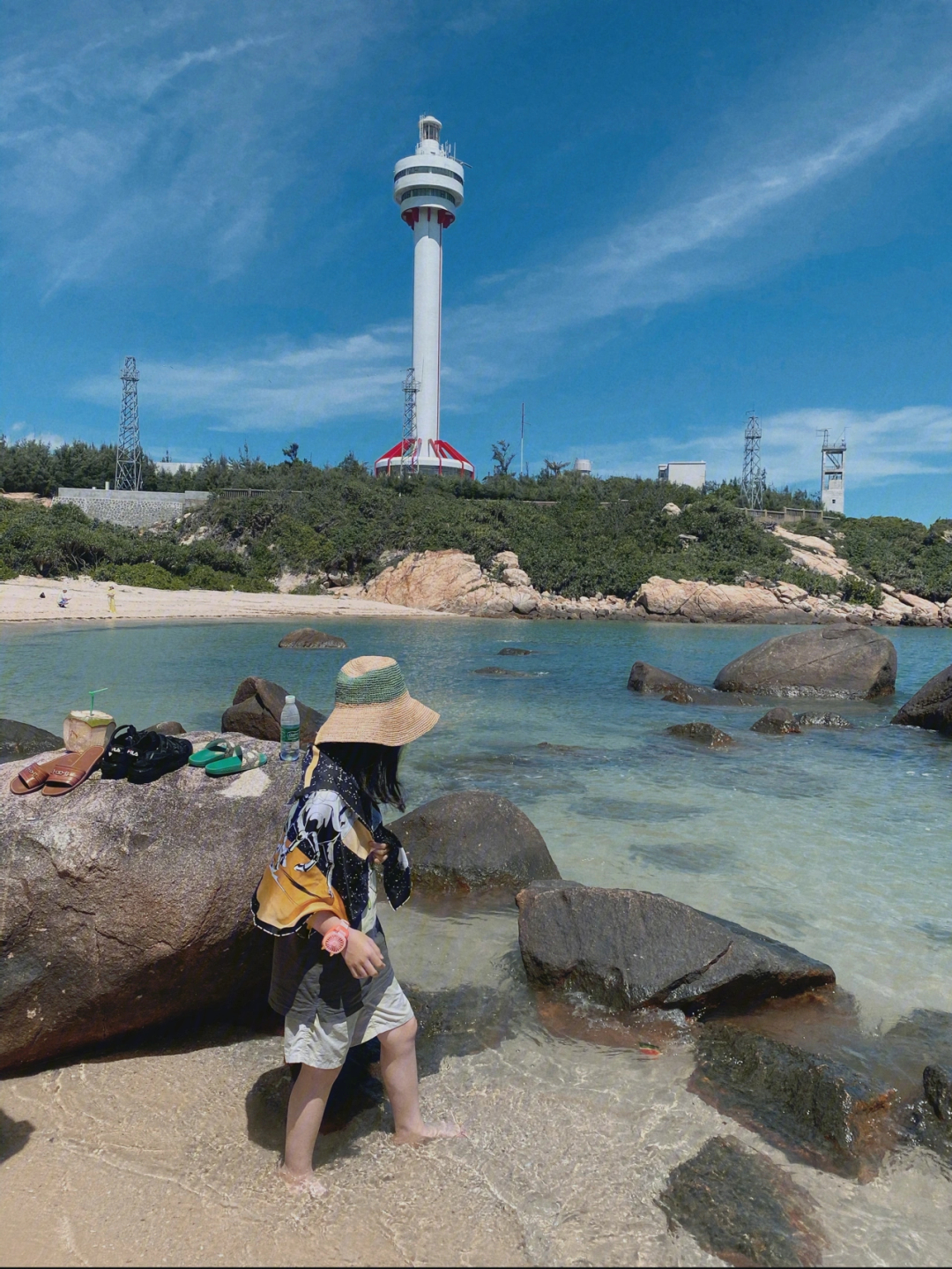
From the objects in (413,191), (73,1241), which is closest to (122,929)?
(73,1241)

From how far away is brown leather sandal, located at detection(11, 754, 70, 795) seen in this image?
3771 mm

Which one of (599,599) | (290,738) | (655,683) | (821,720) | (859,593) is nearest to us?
(290,738)

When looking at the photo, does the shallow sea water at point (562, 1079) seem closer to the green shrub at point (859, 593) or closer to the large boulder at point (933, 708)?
the large boulder at point (933, 708)

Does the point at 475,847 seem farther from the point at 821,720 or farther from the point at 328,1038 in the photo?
the point at 821,720

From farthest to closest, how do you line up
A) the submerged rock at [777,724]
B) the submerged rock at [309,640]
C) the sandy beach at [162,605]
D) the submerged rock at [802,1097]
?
1. the sandy beach at [162,605]
2. the submerged rock at [309,640]
3. the submerged rock at [777,724]
4. the submerged rock at [802,1097]

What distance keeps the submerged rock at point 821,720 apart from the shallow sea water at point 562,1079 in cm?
157

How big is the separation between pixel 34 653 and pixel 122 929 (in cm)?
2133

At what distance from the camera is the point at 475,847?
6.55m

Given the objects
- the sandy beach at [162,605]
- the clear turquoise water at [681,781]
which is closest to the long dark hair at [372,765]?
the clear turquoise water at [681,781]

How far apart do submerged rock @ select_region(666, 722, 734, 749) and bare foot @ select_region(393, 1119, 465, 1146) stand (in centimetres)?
969

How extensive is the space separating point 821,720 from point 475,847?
10.1 metres

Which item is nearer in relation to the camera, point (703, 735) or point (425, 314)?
point (703, 735)

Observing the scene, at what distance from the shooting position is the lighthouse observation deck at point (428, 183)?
73.4m

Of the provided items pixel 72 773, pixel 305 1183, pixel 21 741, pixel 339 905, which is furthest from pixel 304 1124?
pixel 21 741
